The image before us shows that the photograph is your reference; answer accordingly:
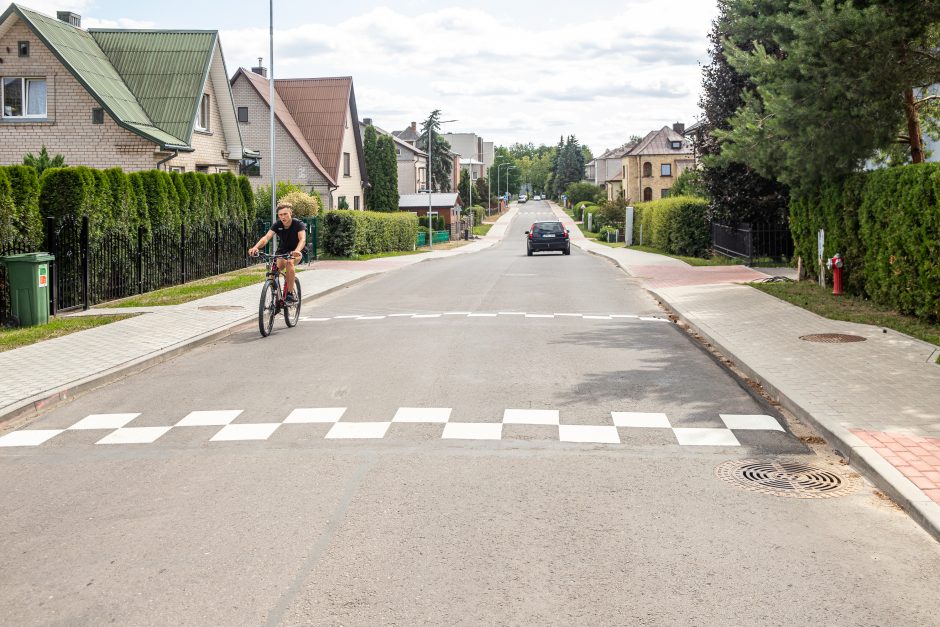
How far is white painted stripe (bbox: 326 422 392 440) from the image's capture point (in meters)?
7.48

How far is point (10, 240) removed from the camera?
1499 centimetres

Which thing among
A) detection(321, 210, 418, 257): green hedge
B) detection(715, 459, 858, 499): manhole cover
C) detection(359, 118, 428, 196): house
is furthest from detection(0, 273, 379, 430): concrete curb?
detection(359, 118, 428, 196): house

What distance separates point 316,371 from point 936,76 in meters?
10.3

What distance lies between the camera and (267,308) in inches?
555

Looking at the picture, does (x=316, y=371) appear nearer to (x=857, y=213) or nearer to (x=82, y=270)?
(x=82, y=270)

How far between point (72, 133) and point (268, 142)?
21.4 metres

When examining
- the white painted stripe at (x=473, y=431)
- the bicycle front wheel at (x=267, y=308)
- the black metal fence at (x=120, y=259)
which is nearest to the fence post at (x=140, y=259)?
the black metal fence at (x=120, y=259)

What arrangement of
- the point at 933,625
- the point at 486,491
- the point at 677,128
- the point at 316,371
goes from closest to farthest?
the point at 933,625 → the point at 486,491 → the point at 316,371 → the point at 677,128

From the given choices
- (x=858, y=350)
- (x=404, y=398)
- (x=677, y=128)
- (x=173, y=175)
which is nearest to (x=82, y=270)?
(x=173, y=175)

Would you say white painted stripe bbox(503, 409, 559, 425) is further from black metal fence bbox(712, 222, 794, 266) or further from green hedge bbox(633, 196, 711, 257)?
green hedge bbox(633, 196, 711, 257)

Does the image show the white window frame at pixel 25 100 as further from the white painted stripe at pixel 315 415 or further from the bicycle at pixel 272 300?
the white painted stripe at pixel 315 415

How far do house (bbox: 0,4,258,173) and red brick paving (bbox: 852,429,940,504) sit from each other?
2716 cm

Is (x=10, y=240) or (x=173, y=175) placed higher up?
(x=173, y=175)

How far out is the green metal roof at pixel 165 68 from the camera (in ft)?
108
